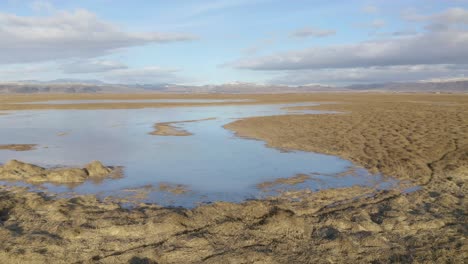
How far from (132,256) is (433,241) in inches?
168

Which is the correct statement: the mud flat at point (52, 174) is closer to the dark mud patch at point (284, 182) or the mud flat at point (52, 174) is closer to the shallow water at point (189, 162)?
the shallow water at point (189, 162)

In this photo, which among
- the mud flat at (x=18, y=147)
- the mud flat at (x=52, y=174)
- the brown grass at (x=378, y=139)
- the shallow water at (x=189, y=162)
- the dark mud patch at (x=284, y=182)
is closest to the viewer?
the shallow water at (x=189, y=162)

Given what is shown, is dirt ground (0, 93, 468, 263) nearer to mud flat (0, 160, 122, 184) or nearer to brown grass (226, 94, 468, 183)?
mud flat (0, 160, 122, 184)

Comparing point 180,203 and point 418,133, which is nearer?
point 180,203

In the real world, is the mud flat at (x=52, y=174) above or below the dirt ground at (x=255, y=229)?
above

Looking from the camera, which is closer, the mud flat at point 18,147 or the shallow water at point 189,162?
the shallow water at point 189,162

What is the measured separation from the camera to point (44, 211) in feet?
23.7

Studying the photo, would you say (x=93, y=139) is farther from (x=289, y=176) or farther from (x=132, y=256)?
(x=132, y=256)

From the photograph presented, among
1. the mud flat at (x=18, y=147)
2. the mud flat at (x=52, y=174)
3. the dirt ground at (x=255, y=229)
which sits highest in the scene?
the mud flat at (x=18, y=147)

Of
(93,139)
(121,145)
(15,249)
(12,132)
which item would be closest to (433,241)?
(15,249)

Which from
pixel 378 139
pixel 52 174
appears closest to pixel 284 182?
pixel 52 174

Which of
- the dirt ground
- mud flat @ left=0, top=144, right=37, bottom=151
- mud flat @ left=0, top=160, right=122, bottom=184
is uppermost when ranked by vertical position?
mud flat @ left=0, top=144, right=37, bottom=151

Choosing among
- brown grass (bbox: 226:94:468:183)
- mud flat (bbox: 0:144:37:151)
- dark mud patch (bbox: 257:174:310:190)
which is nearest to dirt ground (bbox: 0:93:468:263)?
dark mud patch (bbox: 257:174:310:190)

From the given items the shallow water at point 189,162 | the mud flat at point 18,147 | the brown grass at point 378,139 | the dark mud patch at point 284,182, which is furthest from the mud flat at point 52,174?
the brown grass at point 378,139
